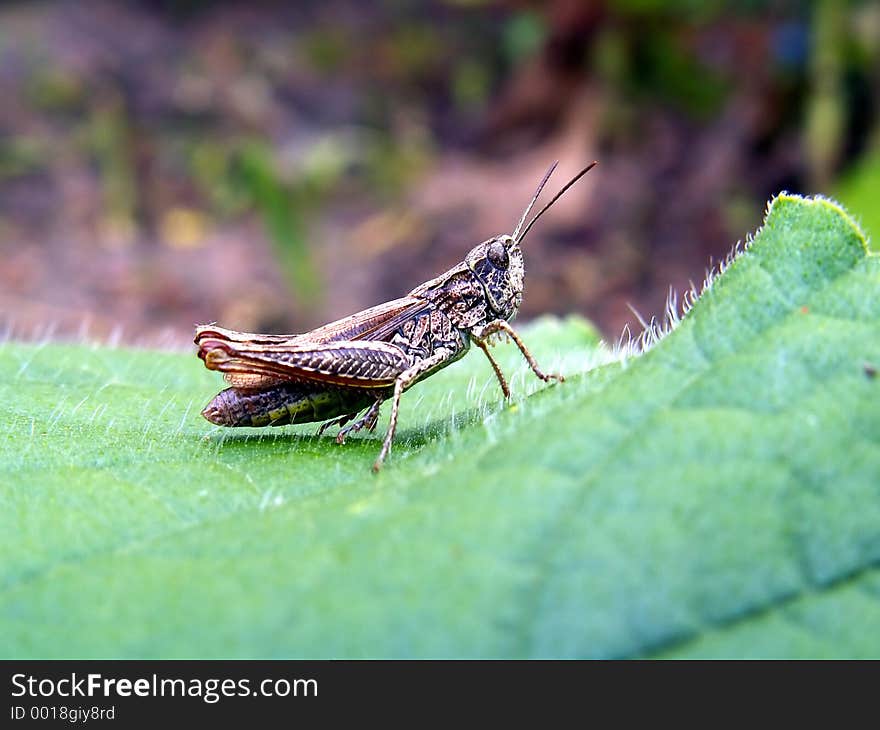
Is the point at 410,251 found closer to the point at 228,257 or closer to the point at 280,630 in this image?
the point at 228,257

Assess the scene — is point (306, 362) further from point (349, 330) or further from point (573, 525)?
point (573, 525)

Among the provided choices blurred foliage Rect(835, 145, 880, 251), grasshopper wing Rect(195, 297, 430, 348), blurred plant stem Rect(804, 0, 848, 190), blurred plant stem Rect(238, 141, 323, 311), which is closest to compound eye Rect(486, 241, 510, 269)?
grasshopper wing Rect(195, 297, 430, 348)

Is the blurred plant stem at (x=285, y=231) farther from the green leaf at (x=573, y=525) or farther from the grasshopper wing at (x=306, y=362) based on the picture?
the green leaf at (x=573, y=525)

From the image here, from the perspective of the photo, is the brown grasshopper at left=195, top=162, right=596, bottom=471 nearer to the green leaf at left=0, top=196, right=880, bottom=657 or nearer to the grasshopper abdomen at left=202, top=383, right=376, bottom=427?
the grasshopper abdomen at left=202, top=383, right=376, bottom=427

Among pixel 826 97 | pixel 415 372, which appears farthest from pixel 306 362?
pixel 826 97

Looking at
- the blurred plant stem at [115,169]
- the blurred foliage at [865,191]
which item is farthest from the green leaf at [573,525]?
the blurred plant stem at [115,169]
